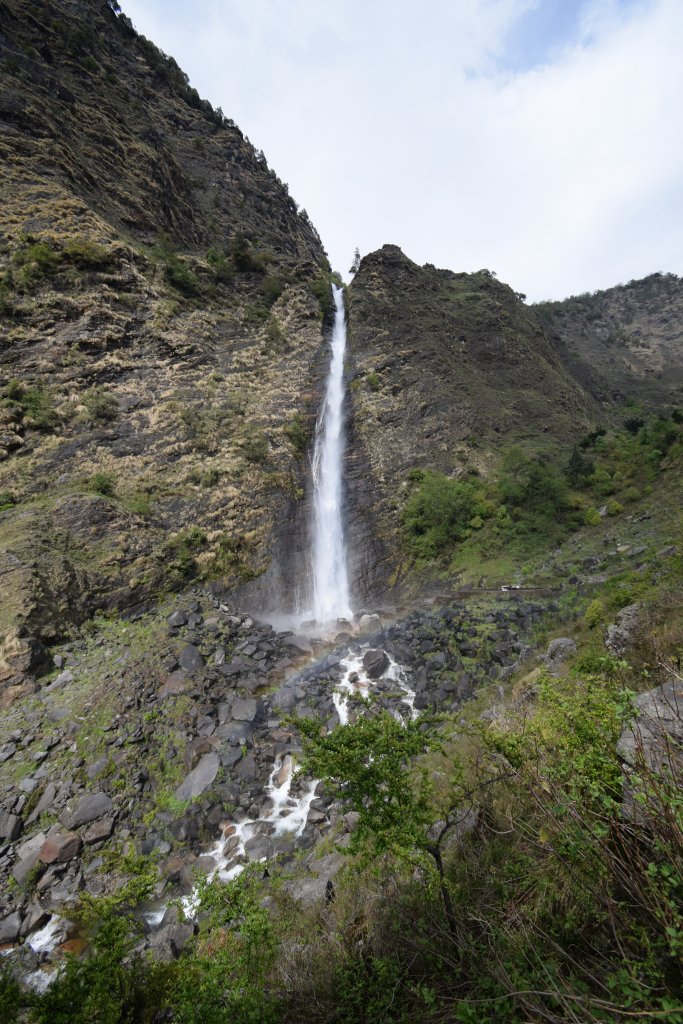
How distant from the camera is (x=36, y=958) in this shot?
5781 mm

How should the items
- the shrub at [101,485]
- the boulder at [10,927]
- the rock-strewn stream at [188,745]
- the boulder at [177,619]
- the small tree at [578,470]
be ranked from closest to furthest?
the boulder at [10,927], the rock-strewn stream at [188,745], the boulder at [177,619], the shrub at [101,485], the small tree at [578,470]

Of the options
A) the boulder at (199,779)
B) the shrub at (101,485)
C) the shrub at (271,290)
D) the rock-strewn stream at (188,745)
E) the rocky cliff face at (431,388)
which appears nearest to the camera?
the rock-strewn stream at (188,745)

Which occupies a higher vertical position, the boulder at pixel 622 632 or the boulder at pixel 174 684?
the boulder at pixel 622 632

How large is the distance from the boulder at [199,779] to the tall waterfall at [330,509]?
26.5ft

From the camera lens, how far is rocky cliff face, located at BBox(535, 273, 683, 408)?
43844mm

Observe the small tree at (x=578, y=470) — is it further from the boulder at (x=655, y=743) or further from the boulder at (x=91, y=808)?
the boulder at (x=91, y=808)

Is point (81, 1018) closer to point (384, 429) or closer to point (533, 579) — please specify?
point (533, 579)

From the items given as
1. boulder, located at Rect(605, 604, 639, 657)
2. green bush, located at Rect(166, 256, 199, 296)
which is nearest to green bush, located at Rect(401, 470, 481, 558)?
boulder, located at Rect(605, 604, 639, 657)

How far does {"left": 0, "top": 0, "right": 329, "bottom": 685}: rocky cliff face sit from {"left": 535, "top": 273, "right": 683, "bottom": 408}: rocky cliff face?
3404 cm

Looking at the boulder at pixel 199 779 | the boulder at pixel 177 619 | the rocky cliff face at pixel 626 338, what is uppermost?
the rocky cliff face at pixel 626 338

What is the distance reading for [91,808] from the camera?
25.7ft

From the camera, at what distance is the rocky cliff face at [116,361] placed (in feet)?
48.9

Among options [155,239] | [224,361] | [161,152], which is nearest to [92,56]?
[161,152]

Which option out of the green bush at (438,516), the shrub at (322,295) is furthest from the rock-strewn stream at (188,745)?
the shrub at (322,295)
